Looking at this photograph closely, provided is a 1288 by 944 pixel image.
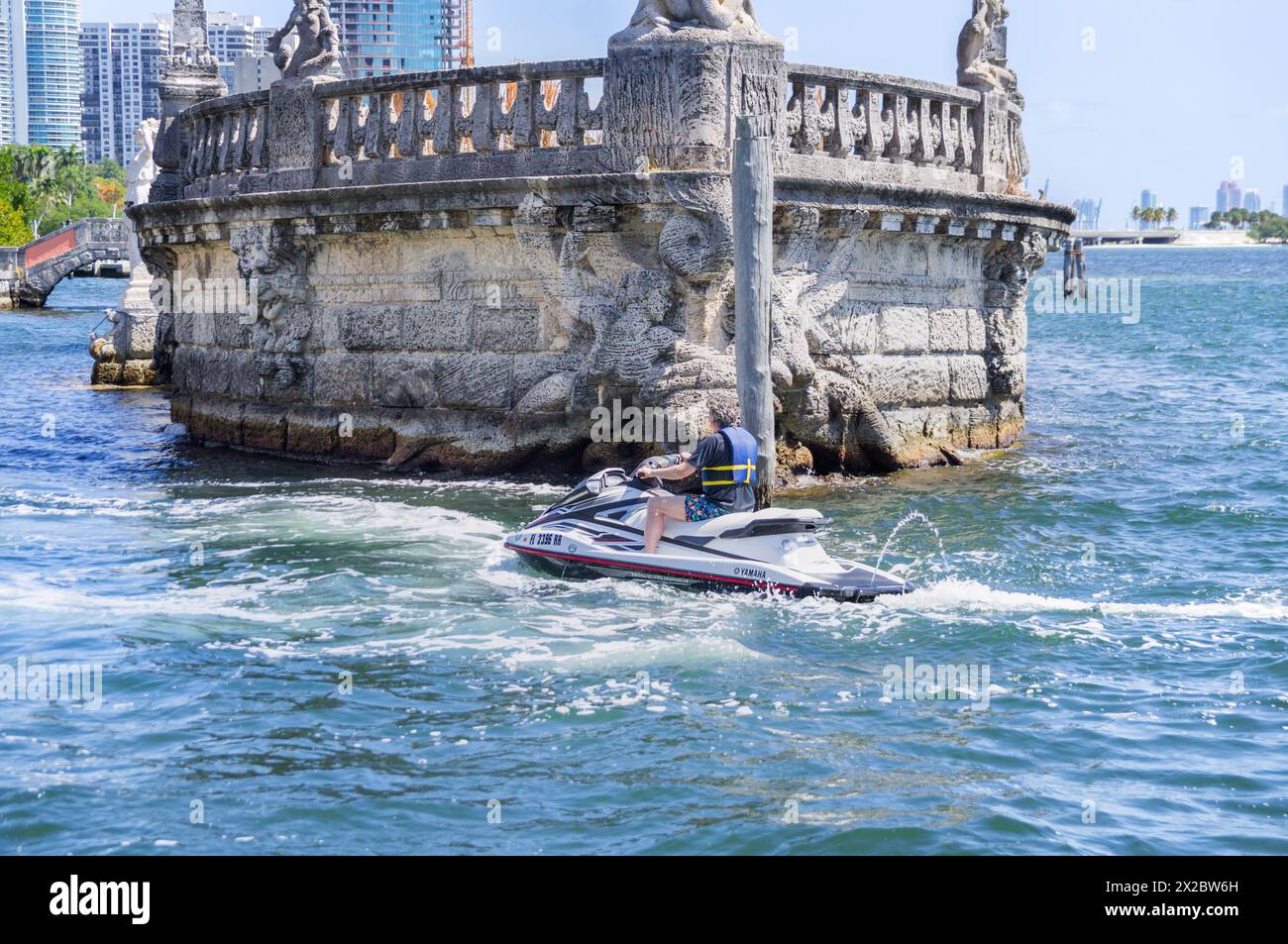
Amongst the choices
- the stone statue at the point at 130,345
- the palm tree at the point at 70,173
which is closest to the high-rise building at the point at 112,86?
the palm tree at the point at 70,173

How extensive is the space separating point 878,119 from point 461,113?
3.74m

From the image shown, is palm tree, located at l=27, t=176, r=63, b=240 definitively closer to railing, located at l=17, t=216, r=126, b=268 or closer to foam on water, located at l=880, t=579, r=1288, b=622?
railing, located at l=17, t=216, r=126, b=268

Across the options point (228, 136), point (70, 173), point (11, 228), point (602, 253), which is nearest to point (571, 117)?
point (602, 253)

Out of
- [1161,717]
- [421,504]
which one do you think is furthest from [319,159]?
[1161,717]

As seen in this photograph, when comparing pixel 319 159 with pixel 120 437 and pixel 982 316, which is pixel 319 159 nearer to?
pixel 120 437

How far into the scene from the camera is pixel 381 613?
31.9ft

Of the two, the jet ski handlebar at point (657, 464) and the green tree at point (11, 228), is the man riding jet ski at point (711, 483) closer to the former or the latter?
the jet ski handlebar at point (657, 464)

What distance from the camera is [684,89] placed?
12.8 m

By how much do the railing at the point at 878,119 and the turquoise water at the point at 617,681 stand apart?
9.92ft

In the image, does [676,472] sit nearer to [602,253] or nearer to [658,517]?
[658,517]

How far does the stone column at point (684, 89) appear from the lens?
12.8 m
